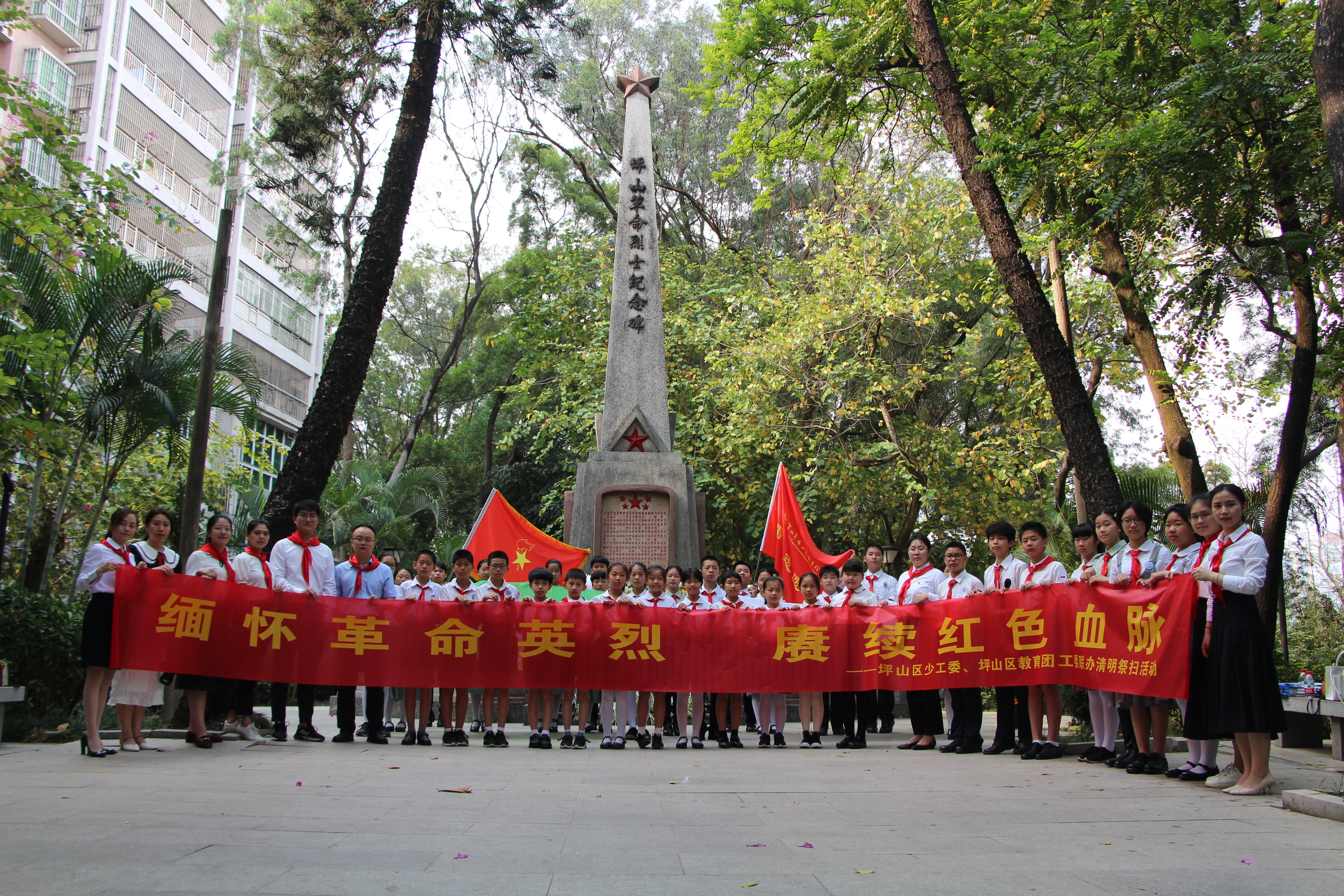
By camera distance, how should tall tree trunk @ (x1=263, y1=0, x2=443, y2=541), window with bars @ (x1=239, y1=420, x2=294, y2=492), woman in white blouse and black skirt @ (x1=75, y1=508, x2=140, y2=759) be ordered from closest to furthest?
1. woman in white blouse and black skirt @ (x1=75, y1=508, x2=140, y2=759)
2. tall tree trunk @ (x1=263, y1=0, x2=443, y2=541)
3. window with bars @ (x1=239, y1=420, x2=294, y2=492)

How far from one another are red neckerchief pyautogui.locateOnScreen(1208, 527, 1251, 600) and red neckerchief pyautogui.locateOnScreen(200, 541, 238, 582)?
6465 mm

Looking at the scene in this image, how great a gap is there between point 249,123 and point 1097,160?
3130cm

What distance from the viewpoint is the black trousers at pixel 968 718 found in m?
7.27

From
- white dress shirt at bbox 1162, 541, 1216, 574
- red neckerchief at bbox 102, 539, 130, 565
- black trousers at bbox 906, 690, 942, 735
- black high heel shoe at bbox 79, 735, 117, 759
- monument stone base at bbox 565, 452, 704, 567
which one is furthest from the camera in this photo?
monument stone base at bbox 565, 452, 704, 567

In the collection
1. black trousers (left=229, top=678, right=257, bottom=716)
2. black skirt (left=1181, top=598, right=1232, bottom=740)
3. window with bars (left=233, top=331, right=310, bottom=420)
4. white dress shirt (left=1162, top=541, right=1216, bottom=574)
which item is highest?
window with bars (left=233, top=331, right=310, bottom=420)

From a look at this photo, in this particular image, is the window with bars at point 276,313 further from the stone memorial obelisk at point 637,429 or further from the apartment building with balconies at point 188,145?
the stone memorial obelisk at point 637,429

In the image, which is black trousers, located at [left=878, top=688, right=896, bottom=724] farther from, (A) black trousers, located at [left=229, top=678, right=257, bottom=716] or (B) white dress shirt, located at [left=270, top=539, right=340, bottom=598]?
(A) black trousers, located at [left=229, top=678, right=257, bottom=716]

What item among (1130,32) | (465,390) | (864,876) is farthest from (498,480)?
(864,876)

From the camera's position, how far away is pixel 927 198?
57.1 feet

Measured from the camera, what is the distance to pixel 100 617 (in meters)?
6.31

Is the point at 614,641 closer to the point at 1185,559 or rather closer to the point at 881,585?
the point at 881,585

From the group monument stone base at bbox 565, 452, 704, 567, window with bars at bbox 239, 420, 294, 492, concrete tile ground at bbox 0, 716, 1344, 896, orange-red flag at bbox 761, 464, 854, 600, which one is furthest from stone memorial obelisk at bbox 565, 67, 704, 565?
window with bars at bbox 239, 420, 294, 492

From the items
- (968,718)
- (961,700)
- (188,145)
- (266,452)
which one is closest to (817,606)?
(961,700)

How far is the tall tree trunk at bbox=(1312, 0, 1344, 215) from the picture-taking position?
16.1 ft
